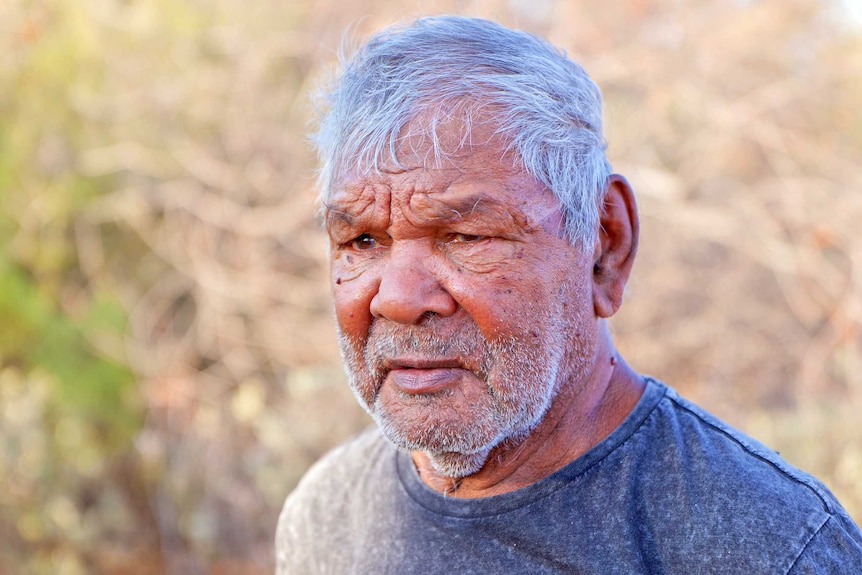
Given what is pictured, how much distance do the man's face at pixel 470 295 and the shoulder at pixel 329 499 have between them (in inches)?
16.8

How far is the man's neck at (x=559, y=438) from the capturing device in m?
1.71

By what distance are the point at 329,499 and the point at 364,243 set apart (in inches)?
29.2

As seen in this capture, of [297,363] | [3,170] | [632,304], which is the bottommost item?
[297,363]

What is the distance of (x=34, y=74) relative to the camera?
6.23 m

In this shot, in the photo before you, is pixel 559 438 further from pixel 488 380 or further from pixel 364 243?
pixel 364 243

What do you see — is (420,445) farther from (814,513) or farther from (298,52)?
(298,52)

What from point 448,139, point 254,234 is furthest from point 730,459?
point 254,234

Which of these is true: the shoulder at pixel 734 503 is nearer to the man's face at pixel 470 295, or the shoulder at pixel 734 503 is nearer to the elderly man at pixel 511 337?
the elderly man at pixel 511 337

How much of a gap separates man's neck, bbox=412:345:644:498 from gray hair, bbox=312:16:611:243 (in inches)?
13.5

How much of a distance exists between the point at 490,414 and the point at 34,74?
591cm

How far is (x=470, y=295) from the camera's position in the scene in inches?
63.5

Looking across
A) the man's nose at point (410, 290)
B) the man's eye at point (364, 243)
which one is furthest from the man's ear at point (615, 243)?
the man's eye at point (364, 243)

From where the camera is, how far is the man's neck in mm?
1715

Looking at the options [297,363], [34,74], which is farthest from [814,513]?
[34,74]
